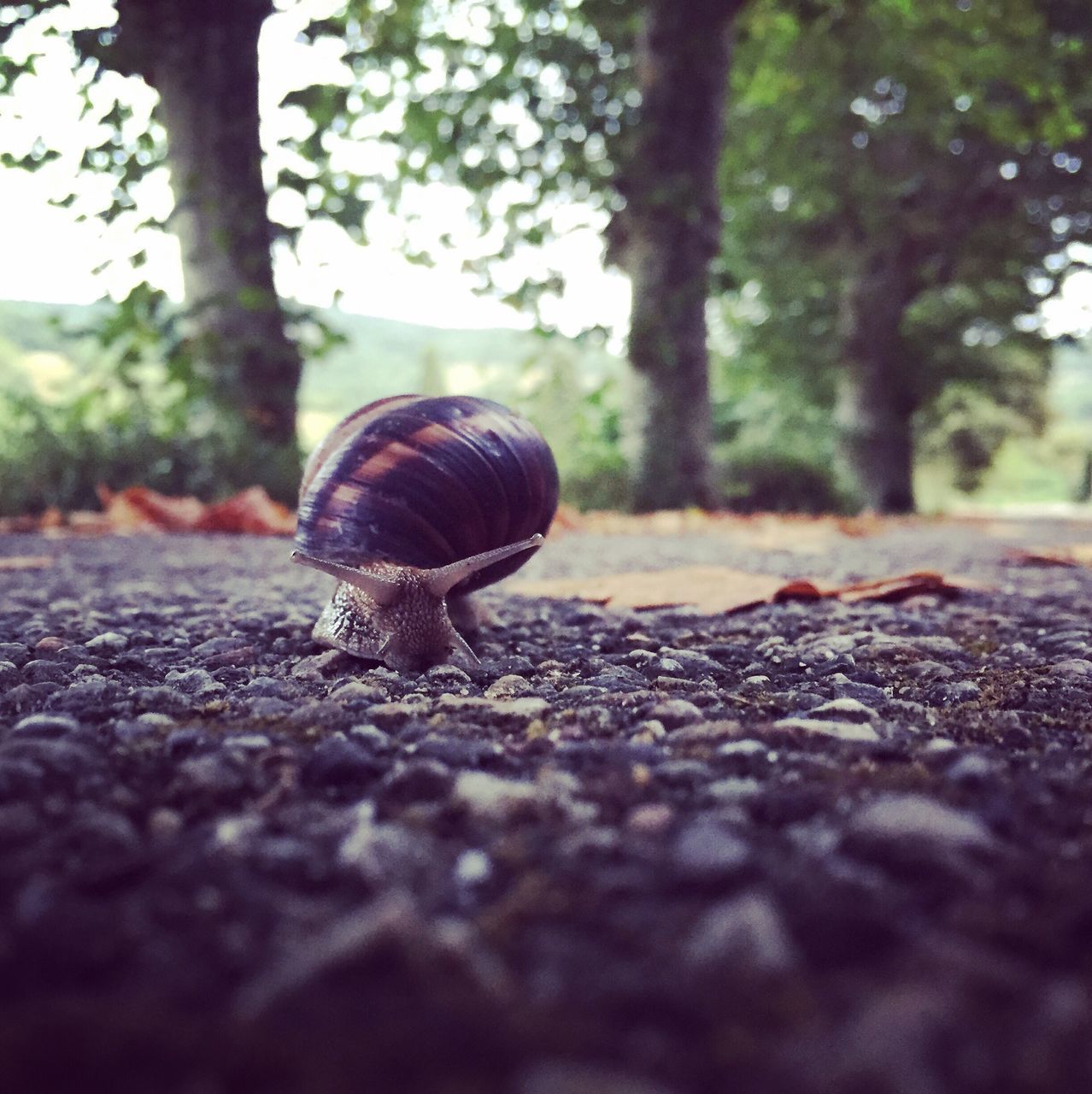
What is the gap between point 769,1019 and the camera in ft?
2.25

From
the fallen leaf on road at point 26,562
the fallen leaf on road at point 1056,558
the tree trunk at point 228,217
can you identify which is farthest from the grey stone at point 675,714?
the tree trunk at point 228,217

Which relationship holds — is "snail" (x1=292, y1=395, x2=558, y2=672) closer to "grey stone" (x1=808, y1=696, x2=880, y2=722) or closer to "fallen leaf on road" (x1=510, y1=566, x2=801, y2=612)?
"grey stone" (x1=808, y1=696, x2=880, y2=722)

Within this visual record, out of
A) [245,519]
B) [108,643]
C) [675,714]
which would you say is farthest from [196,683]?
[245,519]

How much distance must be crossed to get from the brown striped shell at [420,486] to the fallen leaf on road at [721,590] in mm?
949

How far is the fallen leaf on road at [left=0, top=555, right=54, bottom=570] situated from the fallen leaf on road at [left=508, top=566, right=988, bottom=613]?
84.4 inches

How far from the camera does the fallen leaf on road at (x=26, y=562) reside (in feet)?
12.5

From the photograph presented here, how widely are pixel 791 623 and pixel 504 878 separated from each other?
1903 mm

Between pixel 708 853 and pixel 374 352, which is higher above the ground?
pixel 374 352

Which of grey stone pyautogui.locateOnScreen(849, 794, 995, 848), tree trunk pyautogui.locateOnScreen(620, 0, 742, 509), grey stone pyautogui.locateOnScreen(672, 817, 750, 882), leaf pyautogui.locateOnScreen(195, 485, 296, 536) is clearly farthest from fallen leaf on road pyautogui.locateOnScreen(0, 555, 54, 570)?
tree trunk pyautogui.locateOnScreen(620, 0, 742, 509)

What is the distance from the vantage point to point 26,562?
3916 mm

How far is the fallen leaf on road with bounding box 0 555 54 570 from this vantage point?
3810 millimetres

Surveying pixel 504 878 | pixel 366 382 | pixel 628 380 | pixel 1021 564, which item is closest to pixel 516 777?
pixel 504 878

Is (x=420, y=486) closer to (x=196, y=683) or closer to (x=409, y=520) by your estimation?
(x=409, y=520)

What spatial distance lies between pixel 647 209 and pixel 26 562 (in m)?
7.12
